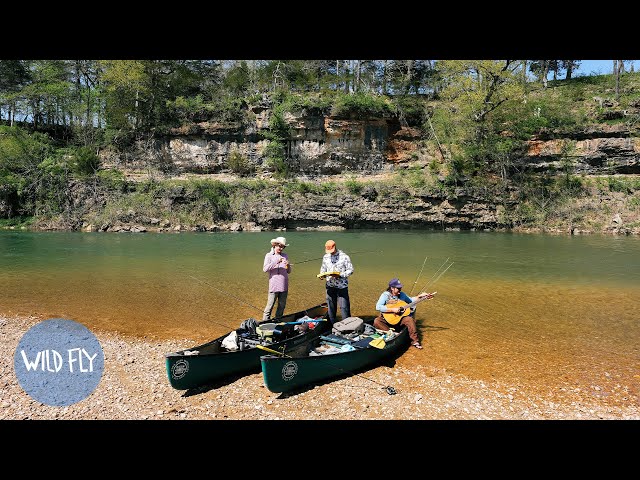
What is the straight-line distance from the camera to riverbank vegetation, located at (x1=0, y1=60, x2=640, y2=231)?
109ft

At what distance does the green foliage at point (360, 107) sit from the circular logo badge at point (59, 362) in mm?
33721

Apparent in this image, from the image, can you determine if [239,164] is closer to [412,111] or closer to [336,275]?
[412,111]

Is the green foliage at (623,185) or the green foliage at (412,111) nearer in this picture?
the green foliage at (623,185)

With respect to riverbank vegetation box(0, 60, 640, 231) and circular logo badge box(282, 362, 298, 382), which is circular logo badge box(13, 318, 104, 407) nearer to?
circular logo badge box(282, 362, 298, 382)

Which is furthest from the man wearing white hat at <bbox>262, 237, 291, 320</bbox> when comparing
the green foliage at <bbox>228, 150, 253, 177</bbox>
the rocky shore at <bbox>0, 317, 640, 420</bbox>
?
the green foliage at <bbox>228, 150, 253, 177</bbox>

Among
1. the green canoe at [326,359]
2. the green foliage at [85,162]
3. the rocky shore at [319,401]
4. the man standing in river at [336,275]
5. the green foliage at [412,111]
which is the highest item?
the green foliage at [412,111]

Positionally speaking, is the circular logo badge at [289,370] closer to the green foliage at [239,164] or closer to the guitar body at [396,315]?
the guitar body at [396,315]

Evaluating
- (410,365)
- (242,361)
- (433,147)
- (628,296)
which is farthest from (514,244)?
(242,361)

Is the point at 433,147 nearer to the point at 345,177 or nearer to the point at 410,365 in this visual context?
the point at 345,177

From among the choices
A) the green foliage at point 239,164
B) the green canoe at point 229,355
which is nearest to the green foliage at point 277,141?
the green foliage at point 239,164

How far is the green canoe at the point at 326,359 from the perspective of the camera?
18.7ft

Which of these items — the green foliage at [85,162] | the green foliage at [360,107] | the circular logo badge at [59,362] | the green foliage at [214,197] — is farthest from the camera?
the green foliage at [360,107]

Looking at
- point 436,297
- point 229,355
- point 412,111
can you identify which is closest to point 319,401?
point 229,355

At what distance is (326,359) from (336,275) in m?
2.16
